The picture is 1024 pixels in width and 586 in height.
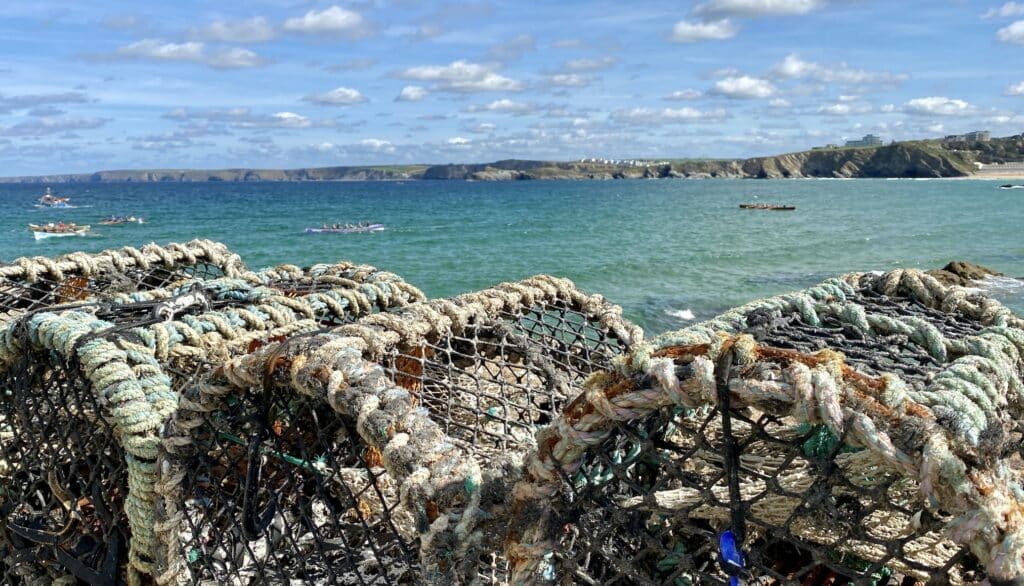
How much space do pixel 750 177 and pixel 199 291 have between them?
151585mm

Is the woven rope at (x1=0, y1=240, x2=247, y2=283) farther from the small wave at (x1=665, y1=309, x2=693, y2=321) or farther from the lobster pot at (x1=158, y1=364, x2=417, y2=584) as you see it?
the small wave at (x1=665, y1=309, x2=693, y2=321)

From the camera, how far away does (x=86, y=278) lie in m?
4.50

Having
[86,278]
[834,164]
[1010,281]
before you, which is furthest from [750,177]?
[86,278]

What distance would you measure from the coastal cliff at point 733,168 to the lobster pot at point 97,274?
12726cm

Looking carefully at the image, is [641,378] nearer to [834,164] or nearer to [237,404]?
[237,404]

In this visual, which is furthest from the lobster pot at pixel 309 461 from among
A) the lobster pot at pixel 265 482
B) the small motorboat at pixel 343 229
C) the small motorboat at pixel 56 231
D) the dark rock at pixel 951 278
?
the small motorboat at pixel 56 231

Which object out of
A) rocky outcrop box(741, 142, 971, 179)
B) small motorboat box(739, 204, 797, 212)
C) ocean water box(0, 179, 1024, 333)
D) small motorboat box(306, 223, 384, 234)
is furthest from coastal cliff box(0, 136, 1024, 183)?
small motorboat box(306, 223, 384, 234)

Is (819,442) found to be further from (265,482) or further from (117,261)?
(117,261)

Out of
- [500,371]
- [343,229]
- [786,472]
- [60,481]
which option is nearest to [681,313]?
[500,371]

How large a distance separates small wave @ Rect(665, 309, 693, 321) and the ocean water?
0.12 ft

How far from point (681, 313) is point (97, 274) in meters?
14.2

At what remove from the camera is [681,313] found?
56.7 feet

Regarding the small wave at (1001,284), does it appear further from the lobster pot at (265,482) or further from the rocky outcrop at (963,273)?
the lobster pot at (265,482)

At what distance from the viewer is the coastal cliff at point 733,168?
119 metres
